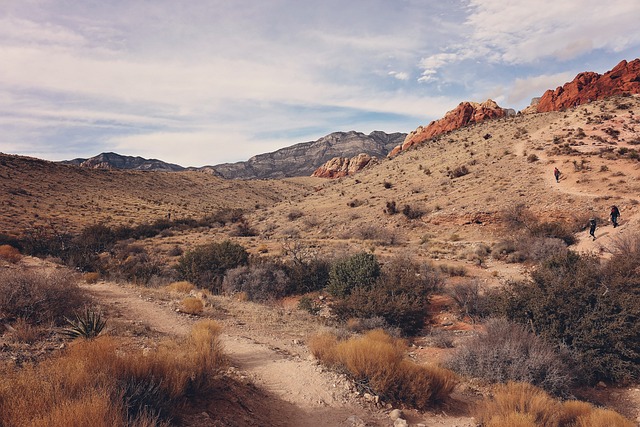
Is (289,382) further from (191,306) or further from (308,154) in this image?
(308,154)

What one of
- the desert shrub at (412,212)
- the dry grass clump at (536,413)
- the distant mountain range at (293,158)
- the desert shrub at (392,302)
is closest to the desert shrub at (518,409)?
the dry grass clump at (536,413)

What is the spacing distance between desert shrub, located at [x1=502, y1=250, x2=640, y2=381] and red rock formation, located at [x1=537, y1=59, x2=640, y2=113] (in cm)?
4934

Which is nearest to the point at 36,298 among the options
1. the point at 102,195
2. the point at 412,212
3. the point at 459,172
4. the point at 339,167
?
the point at 412,212

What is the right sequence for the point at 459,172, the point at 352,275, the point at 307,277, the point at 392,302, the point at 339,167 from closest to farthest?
the point at 392,302, the point at 352,275, the point at 307,277, the point at 459,172, the point at 339,167

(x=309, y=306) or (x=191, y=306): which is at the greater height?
(x=191, y=306)

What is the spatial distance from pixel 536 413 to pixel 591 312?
194 inches

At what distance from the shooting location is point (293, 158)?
174250mm

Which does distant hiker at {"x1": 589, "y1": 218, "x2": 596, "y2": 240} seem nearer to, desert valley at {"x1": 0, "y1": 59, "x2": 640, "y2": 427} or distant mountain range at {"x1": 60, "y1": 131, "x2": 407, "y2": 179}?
desert valley at {"x1": 0, "y1": 59, "x2": 640, "y2": 427}

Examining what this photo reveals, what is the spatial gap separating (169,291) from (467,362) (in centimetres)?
1039

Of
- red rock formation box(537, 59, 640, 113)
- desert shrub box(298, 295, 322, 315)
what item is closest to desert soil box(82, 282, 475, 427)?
desert shrub box(298, 295, 322, 315)

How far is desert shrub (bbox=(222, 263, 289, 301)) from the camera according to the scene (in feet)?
47.3

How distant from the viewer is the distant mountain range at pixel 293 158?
153250mm

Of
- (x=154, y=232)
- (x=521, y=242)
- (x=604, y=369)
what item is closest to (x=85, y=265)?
(x=154, y=232)

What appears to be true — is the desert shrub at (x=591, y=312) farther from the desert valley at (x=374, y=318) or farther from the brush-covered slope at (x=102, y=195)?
the brush-covered slope at (x=102, y=195)
